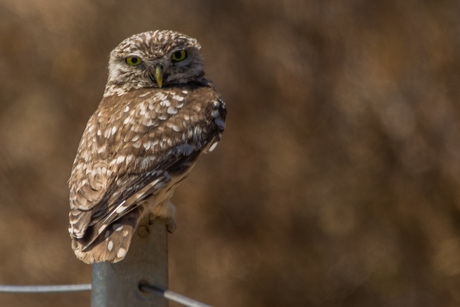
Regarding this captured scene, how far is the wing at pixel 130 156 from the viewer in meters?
Result: 2.44

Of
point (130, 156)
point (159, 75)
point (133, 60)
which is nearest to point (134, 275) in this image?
point (130, 156)

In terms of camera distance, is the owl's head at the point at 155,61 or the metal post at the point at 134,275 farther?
the owl's head at the point at 155,61

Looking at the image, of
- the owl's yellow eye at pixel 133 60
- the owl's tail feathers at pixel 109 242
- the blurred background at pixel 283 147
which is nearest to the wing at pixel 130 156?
the owl's tail feathers at pixel 109 242

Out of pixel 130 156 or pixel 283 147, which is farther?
pixel 283 147

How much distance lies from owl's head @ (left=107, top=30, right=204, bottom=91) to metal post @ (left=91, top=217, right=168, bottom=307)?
1.02 metres

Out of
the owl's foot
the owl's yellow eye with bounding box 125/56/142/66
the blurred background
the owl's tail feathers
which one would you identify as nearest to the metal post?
the owl's tail feathers

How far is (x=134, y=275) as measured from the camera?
2236 mm

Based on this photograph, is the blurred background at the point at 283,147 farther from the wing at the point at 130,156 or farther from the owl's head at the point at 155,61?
the wing at the point at 130,156

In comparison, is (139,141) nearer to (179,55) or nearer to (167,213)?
(167,213)

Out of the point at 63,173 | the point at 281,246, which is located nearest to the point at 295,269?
the point at 281,246

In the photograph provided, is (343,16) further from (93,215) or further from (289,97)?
(93,215)

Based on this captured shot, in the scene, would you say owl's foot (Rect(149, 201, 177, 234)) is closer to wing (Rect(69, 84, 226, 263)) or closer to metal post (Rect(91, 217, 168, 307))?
wing (Rect(69, 84, 226, 263))

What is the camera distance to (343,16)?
667 centimetres

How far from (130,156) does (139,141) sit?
0.11 m
